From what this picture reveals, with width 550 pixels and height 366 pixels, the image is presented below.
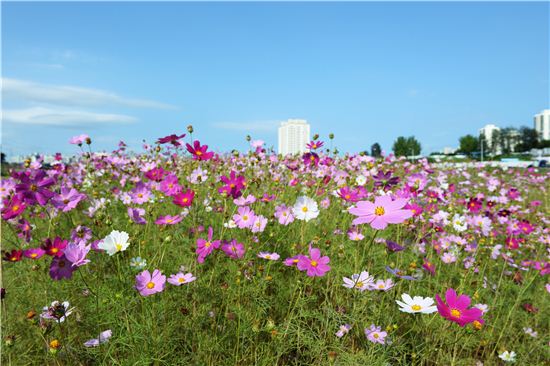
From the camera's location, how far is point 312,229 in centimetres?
261

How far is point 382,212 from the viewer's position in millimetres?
1197

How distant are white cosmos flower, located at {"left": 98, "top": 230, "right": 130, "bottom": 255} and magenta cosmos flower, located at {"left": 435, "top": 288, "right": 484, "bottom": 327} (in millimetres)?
1097

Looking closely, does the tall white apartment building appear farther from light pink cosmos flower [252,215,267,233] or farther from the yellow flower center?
the yellow flower center

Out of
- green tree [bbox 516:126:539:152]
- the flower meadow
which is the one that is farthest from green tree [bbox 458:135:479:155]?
the flower meadow

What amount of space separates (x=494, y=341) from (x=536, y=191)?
5.47 m

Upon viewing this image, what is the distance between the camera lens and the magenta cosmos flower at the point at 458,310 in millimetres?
1151

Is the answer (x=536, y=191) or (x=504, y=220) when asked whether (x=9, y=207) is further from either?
(x=536, y=191)

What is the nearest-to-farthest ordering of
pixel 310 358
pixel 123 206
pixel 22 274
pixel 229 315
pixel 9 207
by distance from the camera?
pixel 229 315, pixel 310 358, pixel 9 207, pixel 22 274, pixel 123 206

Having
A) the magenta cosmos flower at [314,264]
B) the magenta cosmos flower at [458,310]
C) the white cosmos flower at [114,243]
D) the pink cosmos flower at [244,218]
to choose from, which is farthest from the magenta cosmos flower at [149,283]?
the magenta cosmos flower at [458,310]

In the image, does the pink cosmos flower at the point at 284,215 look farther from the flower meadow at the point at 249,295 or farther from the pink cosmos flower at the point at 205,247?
the pink cosmos flower at the point at 205,247

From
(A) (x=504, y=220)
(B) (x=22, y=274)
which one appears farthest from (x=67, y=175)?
(A) (x=504, y=220)

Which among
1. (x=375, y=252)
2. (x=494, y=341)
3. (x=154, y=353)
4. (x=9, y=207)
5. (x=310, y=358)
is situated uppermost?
(x=9, y=207)

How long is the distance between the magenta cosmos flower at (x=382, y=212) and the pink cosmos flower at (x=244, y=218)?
845mm

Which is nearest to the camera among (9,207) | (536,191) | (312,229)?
(9,207)
